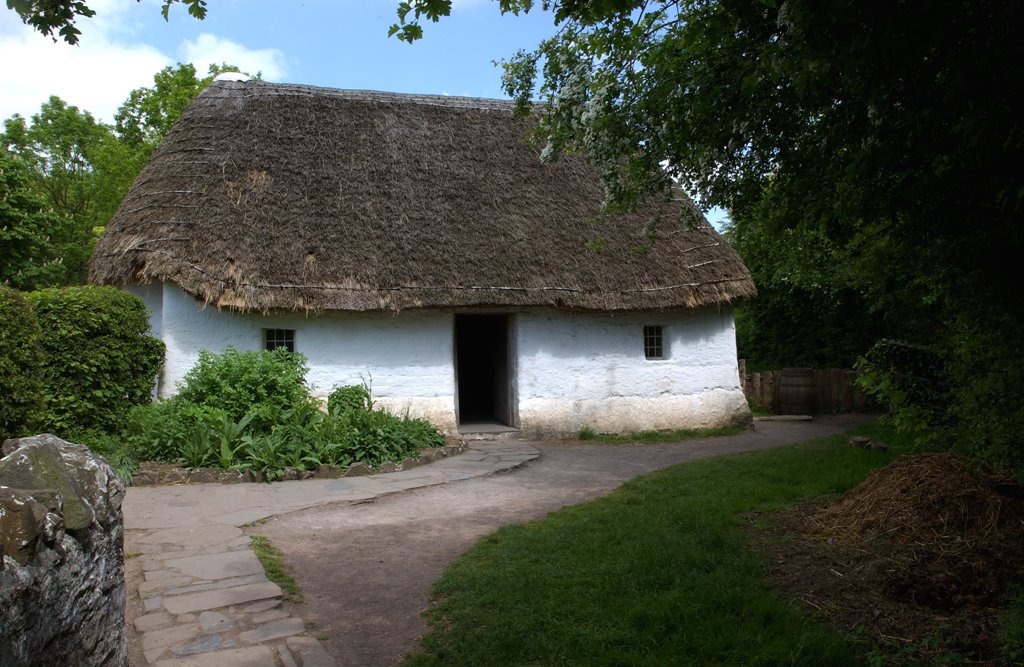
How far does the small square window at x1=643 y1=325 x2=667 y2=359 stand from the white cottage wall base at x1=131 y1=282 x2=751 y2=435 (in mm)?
172

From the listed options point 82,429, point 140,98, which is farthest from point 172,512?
point 140,98

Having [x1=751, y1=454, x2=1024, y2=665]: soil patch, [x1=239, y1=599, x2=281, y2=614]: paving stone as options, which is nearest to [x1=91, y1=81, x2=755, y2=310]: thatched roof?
[x1=751, y1=454, x2=1024, y2=665]: soil patch

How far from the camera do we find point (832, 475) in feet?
23.2

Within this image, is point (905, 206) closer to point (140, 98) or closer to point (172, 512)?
point (172, 512)

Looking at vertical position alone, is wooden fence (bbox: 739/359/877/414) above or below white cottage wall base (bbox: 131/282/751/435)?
below

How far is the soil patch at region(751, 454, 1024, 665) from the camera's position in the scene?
141 inches

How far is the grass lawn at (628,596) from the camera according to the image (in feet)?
11.2

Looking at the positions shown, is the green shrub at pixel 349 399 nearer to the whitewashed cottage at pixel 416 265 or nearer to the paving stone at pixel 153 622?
the whitewashed cottage at pixel 416 265

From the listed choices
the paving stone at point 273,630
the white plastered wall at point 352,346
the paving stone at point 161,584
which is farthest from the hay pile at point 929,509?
the white plastered wall at point 352,346

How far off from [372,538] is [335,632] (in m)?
1.96

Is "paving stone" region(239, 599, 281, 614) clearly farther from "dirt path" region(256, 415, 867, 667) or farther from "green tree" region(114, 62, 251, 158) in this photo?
"green tree" region(114, 62, 251, 158)

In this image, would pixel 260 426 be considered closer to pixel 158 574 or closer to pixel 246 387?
pixel 246 387

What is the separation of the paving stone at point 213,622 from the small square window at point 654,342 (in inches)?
391

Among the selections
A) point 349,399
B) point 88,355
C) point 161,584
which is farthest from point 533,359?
point 161,584
